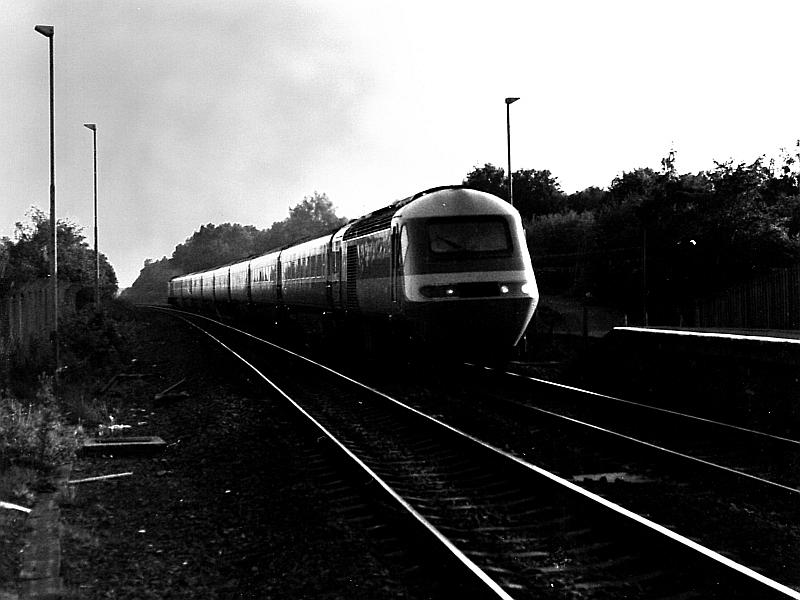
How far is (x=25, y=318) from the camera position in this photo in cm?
2481

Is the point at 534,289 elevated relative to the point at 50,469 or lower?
elevated

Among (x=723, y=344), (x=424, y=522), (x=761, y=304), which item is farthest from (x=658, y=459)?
(x=761, y=304)

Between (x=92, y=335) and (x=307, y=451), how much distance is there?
653 inches

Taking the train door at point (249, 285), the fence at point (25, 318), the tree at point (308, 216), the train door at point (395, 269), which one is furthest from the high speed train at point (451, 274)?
the tree at point (308, 216)

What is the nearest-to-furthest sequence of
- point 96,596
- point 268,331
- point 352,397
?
point 96,596, point 352,397, point 268,331

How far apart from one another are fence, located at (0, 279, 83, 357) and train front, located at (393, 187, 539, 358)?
8.98m

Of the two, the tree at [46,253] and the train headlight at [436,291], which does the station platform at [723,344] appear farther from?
the tree at [46,253]

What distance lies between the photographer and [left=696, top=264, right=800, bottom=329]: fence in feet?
81.4

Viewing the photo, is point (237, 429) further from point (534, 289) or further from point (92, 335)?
point (92, 335)

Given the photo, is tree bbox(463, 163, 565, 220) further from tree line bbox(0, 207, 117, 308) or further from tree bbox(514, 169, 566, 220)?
tree line bbox(0, 207, 117, 308)

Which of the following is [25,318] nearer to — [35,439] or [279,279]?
[279,279]

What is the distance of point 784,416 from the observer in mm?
13203

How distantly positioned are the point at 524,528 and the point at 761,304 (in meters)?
20.9

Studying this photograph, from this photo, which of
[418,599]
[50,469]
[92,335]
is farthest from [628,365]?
[92,335]
